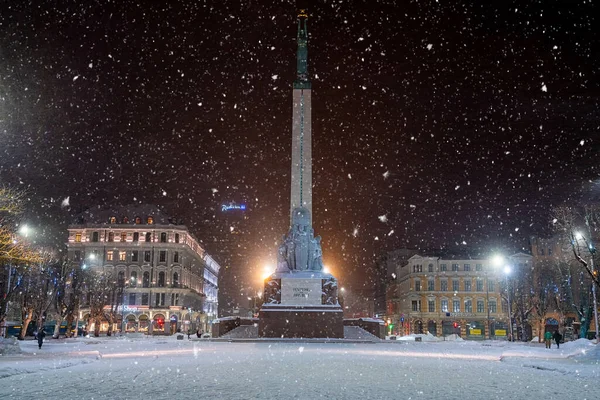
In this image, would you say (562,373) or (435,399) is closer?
(435,399)

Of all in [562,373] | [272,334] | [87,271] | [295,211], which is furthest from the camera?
[87,271]

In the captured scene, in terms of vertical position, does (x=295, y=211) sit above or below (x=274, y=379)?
above

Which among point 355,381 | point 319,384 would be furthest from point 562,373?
point 319,384

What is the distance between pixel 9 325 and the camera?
67875 millimetres

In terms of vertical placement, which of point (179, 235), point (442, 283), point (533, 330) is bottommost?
point (533, 330)

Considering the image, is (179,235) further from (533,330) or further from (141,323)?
(533,330)

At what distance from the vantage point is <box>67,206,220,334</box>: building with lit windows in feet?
259

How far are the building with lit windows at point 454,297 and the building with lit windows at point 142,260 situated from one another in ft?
113

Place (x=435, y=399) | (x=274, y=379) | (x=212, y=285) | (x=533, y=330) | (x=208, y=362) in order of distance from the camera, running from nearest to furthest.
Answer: (x=435, y=399) < (x=274, y=379) < (x=208, y=362) < (x=533, y=330) < (x=212, y=285)

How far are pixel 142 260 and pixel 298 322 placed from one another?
150 ft

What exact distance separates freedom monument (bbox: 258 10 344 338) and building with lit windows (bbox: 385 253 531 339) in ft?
132

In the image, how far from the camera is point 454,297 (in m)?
82.9

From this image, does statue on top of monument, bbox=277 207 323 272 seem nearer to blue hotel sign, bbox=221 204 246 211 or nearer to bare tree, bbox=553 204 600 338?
bare tree, bbox=553 204 600 338

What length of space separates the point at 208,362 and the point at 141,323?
61.2 m
